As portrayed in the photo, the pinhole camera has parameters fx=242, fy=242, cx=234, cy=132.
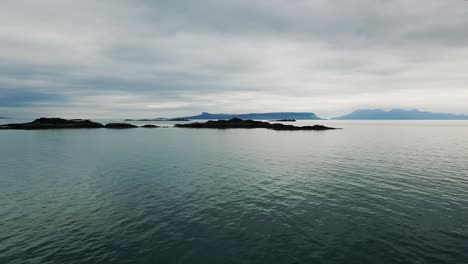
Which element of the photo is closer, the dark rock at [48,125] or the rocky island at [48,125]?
the rocky island at [48,125]

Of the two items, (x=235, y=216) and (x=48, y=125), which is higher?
(x=48, y=125)

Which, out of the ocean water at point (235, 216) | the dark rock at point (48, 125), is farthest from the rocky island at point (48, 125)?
the ocean water at point (235, 216)

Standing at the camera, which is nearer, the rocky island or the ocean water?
the ocean water

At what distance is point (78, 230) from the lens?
18125mm

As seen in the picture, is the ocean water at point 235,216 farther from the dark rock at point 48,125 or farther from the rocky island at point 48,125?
the dark rock at point 48,125

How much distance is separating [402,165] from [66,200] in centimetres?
4975

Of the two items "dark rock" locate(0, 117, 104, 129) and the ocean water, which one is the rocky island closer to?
"dark rock" locate(0, 117, 104, 129)

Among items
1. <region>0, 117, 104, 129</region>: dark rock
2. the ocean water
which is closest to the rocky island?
<region>0, 117, 104, 129</region>: dark rock

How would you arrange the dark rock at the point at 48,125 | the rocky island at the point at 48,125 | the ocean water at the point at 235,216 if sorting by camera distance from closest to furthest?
the ocean water at the point at 235,216, the rocky island at the point at 48,125, the dark rock at the point at 48,125

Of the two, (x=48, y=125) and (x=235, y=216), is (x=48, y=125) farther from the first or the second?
(x=235, y=216)

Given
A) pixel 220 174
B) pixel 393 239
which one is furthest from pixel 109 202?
pixel 393 239

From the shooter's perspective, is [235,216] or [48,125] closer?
[235,216]

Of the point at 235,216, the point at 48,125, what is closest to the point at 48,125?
the point at 48,125

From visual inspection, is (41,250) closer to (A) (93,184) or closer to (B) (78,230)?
(B) (78,230)
